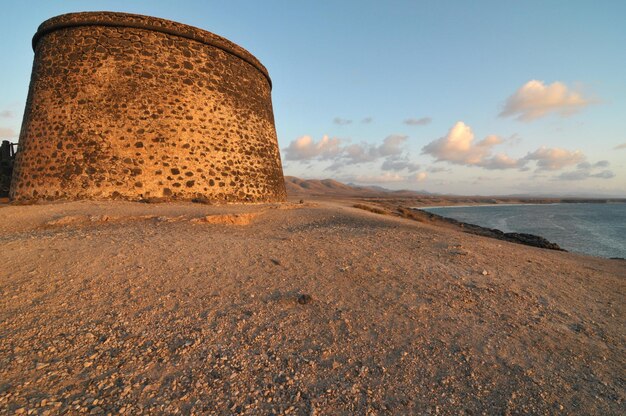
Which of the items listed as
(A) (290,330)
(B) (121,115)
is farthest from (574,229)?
(B) (121,115)

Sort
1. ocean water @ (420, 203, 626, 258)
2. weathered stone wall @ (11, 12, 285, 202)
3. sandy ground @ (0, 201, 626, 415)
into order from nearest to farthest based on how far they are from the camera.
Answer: sandy ground @ (0, 201, 626, 415) < weathered stone wall @ (11, 12, 285, 202) < ocean water @ (420, 203, 626, 258)

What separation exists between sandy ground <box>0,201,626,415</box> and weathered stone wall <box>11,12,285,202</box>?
4.29 metres

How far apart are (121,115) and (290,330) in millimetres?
9558

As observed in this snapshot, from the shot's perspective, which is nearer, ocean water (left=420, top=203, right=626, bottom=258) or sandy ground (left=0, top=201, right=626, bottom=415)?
sandy ground (left=0, top=201, right=626, bottom=415)

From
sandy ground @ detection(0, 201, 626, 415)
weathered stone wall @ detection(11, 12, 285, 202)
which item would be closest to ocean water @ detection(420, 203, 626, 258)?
sandy ground @ detection(0, 201, 626, 415)

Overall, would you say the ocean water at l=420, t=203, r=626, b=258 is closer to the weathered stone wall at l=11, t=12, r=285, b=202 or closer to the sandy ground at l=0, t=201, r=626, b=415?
the sandy ground at l=0, t=201, r=626, b=415

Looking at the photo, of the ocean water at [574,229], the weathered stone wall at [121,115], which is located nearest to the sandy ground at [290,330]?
the weathered stone wall at [121,115]

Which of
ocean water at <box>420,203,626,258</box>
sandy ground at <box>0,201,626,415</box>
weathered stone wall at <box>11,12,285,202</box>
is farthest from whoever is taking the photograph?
ocean water at <box>420,203,626,258</box>

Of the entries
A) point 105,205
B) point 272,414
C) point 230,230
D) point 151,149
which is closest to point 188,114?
point 151,149

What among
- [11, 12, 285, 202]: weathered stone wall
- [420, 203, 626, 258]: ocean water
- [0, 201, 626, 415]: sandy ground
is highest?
[11, 12, 285, 202]: weathered stone wall

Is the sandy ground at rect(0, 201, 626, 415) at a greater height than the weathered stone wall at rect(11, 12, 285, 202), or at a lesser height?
lesser

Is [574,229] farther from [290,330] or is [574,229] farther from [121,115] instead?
[121,115]

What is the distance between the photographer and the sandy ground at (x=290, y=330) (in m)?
2.23

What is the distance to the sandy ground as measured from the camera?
2227 mm
